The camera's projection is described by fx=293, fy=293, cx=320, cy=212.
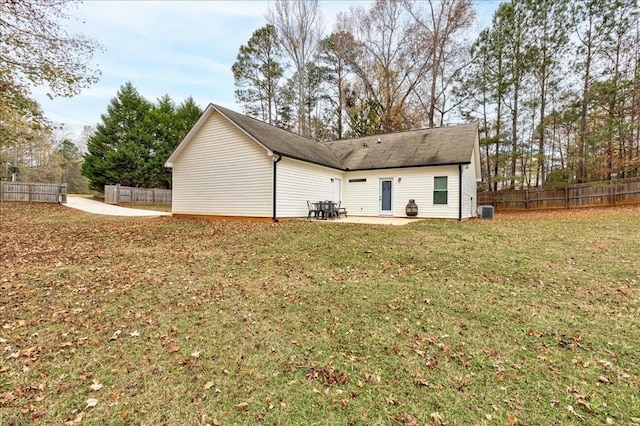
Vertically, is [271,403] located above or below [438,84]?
below

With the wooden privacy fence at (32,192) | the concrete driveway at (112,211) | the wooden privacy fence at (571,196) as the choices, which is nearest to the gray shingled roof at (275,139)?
the concrete driveway at (112,211)

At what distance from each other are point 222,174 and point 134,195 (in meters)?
16.4

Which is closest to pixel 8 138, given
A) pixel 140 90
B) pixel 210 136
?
pixel 210 136

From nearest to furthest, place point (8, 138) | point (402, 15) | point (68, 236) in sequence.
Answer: point (8, 138) → point (68, 236) → point (402, 15)

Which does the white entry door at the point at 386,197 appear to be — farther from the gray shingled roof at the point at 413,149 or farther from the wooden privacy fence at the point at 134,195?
the wooden privacy fence at the point at 134,195

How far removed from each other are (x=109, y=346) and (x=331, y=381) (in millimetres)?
2452

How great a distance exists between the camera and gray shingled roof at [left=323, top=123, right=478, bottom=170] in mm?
13766

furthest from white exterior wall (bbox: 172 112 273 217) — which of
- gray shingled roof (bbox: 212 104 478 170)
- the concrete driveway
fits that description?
the concrete driveway

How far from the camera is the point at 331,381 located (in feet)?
8.63

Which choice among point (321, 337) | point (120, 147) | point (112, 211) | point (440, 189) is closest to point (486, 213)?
point (440, 189)

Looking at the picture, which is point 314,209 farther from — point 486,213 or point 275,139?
point 486,213

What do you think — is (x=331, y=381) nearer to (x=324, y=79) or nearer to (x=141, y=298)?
(x=141, y=298)

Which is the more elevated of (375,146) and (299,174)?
(375,146)

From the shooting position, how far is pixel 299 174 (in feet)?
42.6
